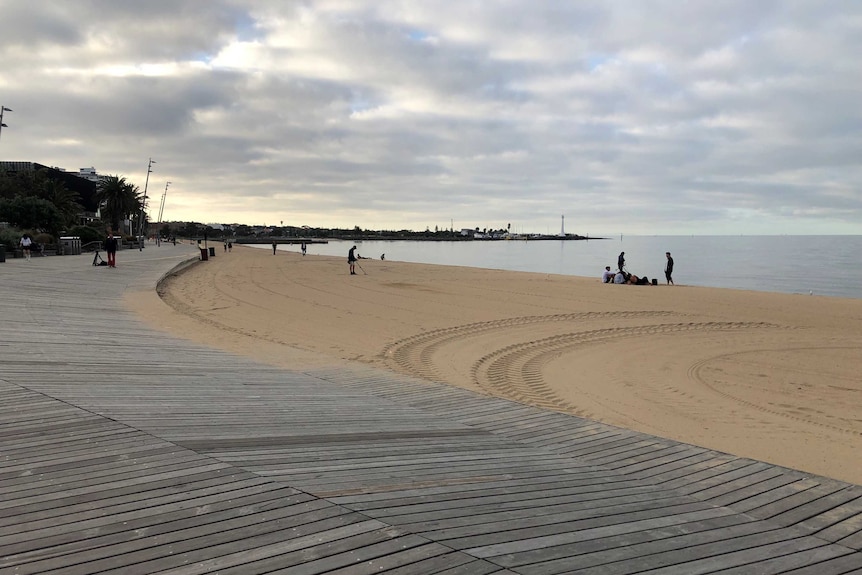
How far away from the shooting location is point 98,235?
44875 mm

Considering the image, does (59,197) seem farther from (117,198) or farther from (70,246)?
(70,246)

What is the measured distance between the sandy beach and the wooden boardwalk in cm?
243

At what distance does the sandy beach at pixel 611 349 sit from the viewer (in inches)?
294

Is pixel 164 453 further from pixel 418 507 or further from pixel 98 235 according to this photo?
pixel 98 235

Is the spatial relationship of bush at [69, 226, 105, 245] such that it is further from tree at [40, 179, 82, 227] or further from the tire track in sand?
the tire track in sand

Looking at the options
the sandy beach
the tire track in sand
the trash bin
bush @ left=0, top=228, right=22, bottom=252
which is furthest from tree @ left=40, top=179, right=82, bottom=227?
the tire track in sand

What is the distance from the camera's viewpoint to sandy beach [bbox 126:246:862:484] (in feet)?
24.5

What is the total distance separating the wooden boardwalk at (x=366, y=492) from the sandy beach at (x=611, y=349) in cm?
243

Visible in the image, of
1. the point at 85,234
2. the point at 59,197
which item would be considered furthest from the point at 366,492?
the point at 59,197

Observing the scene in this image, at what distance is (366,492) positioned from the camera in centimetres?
341

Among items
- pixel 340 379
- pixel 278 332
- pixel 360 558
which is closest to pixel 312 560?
pixel 360 558

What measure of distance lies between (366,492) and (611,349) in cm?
987

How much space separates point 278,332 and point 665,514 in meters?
10.4

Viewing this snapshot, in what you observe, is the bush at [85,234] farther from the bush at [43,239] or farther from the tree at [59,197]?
the tree at [59,197]
